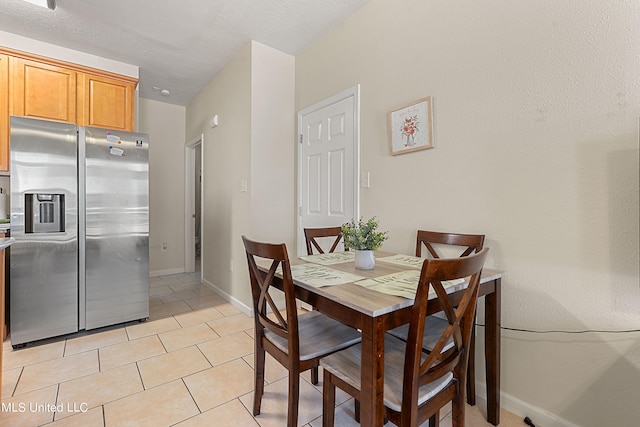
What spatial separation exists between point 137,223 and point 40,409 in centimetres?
143

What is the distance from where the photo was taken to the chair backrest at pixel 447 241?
5.29 ft

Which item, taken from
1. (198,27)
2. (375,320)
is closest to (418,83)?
(375,320)

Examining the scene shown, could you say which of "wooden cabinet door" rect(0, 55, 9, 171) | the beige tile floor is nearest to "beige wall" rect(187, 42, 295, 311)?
the beige tile floor

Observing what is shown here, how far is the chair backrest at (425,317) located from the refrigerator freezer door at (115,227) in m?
2.54

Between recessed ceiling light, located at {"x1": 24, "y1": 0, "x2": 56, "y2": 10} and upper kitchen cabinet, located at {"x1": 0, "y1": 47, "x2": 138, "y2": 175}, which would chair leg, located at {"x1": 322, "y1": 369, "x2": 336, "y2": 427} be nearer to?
recessed ceiling light, located at {"x1": 24, "y1": 0, "x2": 56, "y2": 10}

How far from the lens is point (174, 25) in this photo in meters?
2.52

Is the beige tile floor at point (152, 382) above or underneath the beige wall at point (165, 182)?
underneath

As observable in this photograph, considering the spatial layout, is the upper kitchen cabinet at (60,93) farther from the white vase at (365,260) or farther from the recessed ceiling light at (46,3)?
the white vase at (365,260)

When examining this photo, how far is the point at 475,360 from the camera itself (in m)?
1.70

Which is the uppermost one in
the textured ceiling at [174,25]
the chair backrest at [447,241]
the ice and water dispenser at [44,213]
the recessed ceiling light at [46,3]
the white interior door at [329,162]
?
the textured ceiling at [174,25]

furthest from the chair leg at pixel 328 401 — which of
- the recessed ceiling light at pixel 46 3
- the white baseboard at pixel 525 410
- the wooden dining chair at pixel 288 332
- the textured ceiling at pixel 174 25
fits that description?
the recessed ceiling light at pixel 46 3

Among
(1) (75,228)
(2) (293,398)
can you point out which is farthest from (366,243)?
(1) (75,228)

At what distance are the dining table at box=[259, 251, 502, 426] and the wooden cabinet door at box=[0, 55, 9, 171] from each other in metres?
2.88

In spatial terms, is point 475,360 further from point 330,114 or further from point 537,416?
point 330,114
